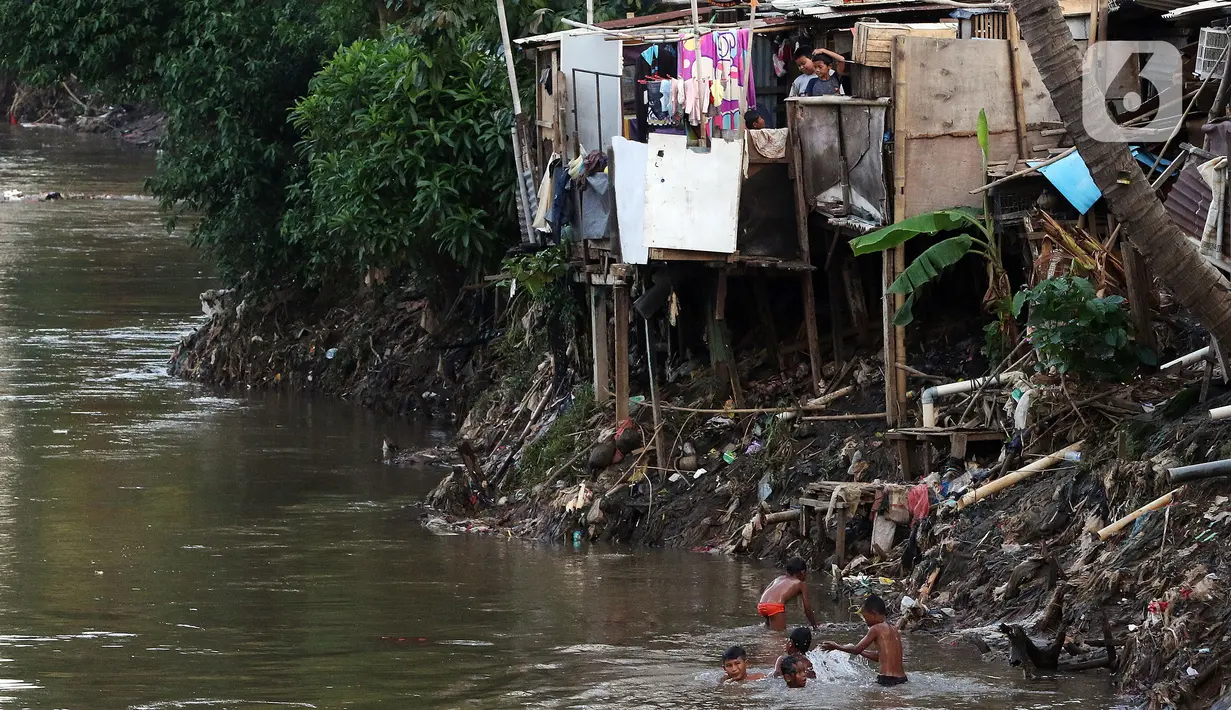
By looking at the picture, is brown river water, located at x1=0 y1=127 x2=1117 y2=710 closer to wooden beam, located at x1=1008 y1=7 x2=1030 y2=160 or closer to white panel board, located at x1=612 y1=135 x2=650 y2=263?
white panel board, located at x1=612 y1=135 x2=650 y2=263

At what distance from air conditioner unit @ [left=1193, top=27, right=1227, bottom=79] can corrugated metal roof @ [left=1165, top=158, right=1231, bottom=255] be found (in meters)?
1.16

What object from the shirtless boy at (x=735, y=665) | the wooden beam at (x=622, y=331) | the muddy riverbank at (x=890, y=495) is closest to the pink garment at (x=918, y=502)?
the muddy riverbank at (x=890, y=495)

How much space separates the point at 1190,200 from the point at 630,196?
4.72 metres

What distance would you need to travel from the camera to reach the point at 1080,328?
14031 millimetres

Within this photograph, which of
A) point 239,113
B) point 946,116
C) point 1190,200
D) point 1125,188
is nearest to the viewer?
point 1125,188

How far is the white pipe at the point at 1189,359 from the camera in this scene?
1383cm

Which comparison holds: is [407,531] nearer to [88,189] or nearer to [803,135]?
[803,135]

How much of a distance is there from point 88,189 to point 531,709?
3768 centimetres

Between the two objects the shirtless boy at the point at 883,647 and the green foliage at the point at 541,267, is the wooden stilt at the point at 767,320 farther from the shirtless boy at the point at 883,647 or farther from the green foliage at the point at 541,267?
the shirtless boy at the point at 883,647

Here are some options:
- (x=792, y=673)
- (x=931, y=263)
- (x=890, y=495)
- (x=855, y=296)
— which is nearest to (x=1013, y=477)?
(x=890, y=495)

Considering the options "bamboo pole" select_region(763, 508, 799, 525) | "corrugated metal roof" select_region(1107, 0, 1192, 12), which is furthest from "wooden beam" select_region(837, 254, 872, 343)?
"corrugated metal roof" select_region(1107, 0, 1192, 12)

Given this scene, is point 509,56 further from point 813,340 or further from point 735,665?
point 735,665

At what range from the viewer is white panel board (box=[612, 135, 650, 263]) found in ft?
53.3

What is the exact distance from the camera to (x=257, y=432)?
80.3 feet
